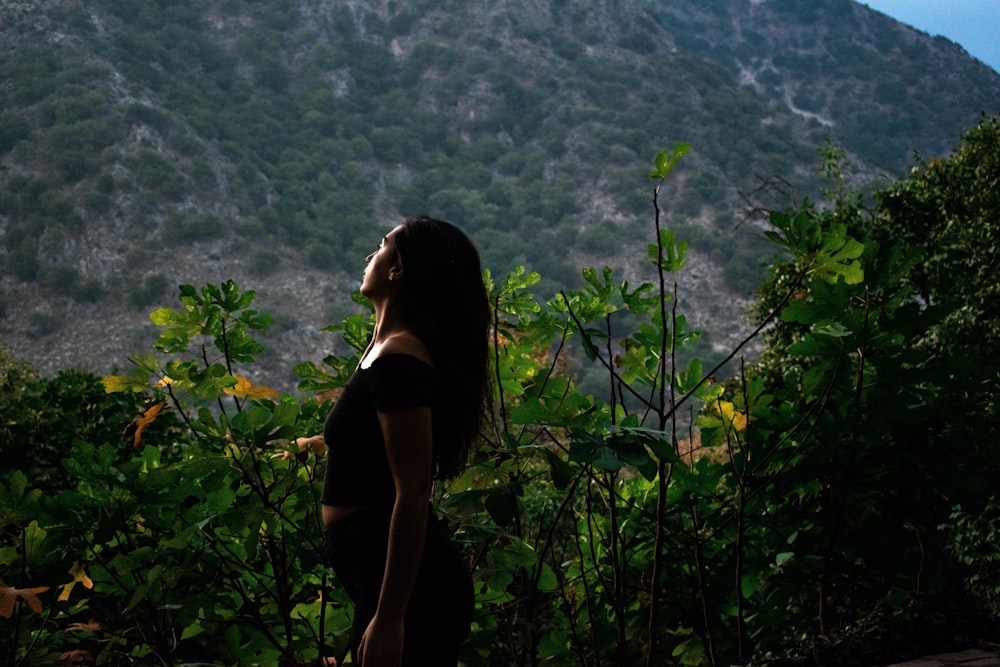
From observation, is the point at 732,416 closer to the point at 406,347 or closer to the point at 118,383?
the point at 406,347

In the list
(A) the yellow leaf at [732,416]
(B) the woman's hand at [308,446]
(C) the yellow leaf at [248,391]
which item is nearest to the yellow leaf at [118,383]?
(C) the yellow leaf at [248,391]

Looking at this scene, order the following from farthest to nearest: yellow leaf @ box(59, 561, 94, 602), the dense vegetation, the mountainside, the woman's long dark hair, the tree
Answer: the mountainside < the tree < yellow leaf @ box(59, 561, 94, 602) < the dense vegetation < the woman's long dark hair

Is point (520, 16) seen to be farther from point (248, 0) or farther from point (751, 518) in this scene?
point (751, 518)

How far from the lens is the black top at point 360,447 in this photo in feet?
4.37

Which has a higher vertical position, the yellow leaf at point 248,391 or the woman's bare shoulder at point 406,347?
the woman's bare shoulder at point 406,347

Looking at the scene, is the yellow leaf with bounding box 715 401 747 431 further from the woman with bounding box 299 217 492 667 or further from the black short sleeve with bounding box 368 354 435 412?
the black short sleeve with bounding box 368 354 435 412

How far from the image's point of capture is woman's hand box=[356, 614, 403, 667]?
1.24 metres

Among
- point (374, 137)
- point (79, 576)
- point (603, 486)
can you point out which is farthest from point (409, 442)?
point (374, 137)

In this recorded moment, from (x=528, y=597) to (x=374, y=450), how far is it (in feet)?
2.13

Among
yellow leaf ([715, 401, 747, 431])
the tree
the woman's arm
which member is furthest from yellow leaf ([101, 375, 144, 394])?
the tree

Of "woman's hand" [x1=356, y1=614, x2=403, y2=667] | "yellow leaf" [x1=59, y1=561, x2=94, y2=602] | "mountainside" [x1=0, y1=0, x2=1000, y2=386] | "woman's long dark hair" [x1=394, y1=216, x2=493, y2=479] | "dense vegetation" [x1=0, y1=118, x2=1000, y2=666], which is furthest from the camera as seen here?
"mountainside" [x1=0, y1=0, x2=1000, y2=386]

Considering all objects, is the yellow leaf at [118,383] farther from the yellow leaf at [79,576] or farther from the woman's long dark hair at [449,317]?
the woman's long dark hair at [449,317]

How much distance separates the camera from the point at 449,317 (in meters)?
1.43

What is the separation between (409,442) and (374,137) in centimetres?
5972
